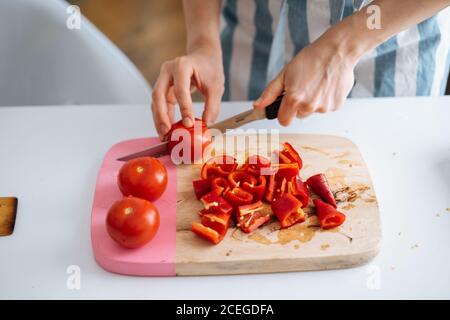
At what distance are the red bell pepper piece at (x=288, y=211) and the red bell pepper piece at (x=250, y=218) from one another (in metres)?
0.03

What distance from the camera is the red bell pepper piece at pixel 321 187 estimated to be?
4.33 ft

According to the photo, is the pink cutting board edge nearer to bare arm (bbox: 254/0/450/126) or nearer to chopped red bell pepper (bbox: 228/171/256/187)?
chopped red bell pepper (bbox: 228/171/256/187)

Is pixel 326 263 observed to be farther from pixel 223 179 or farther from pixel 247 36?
pixel 247 36

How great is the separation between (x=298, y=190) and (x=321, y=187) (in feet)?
0.17

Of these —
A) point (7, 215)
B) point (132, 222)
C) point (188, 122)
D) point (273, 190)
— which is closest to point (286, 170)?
point (273, 190)

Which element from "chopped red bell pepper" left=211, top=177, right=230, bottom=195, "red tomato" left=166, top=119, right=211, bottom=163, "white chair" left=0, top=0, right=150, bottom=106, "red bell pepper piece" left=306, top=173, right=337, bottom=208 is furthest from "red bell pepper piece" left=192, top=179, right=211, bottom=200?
"white chair" left=0, top=0, right=150, bottom=106

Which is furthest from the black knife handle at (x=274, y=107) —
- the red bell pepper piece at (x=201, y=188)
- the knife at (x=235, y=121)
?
the red bell pepper piece at (x=201, y=188)

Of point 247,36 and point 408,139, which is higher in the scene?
point 247,36

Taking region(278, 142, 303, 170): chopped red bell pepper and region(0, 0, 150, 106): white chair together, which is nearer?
region(278, 142, 303, 170): chopped red bell pepper

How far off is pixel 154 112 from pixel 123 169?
18 cm

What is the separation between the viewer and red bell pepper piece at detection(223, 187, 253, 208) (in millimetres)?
1305

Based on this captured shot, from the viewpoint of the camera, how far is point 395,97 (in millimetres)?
1622

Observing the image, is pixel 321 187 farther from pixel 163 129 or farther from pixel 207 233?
pixel 163 129

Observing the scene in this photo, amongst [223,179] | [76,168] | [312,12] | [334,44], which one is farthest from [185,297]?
[312,12]
